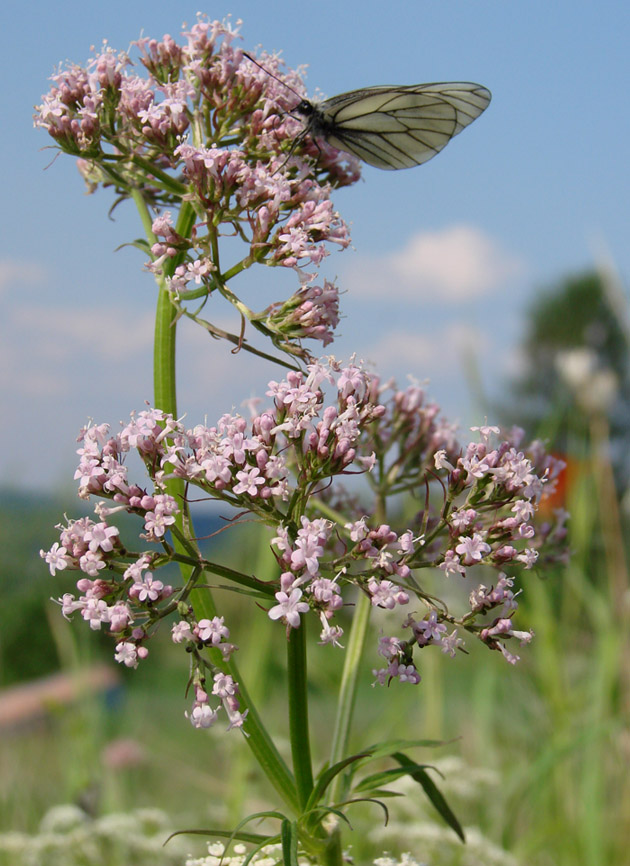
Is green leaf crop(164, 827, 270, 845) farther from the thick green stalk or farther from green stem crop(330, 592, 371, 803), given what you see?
green stem crop(330, 592, 371, 803)

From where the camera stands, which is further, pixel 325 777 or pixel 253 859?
pixel 253 859

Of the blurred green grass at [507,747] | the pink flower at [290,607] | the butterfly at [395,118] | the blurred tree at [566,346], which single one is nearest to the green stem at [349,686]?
the pink flower at [290,607]

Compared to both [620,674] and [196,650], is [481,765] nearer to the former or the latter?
[620,674]

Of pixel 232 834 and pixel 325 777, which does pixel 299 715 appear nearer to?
pixel 325 777

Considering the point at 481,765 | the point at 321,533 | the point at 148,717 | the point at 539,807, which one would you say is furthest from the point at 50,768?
the point at 321,533

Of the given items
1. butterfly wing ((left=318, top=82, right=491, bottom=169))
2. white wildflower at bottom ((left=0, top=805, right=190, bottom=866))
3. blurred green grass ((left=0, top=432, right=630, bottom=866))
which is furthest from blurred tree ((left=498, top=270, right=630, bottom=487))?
butterfly wing ((left=318, top=82, right=491, bottom=169))

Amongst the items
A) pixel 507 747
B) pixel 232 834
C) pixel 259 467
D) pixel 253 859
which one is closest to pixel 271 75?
pixel 259 467

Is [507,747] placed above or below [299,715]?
below
